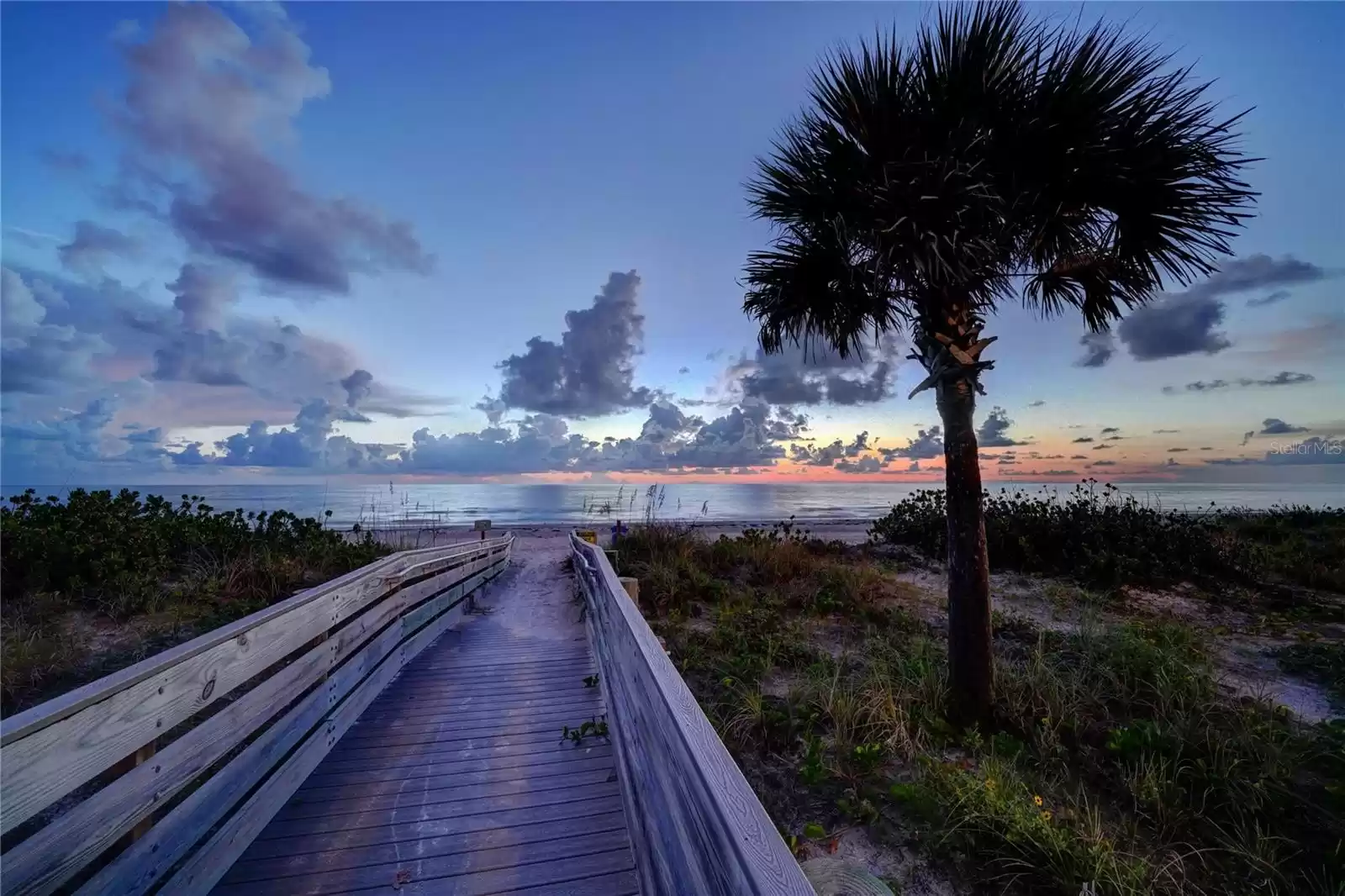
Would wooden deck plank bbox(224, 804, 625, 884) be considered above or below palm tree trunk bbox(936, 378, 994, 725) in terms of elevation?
below

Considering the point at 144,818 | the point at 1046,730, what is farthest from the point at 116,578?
the point at 1046,730

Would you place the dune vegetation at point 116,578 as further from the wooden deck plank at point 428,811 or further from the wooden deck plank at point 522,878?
the wooden deck plank at point 522,878

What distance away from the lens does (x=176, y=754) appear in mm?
2330

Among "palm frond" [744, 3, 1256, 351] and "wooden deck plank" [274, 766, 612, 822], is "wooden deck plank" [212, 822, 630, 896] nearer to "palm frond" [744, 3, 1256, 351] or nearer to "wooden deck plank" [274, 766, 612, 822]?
"wooden deck plank" [274, 766, 612, 822]

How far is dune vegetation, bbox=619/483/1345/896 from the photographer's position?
3016 mm

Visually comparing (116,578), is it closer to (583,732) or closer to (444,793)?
(444,793)

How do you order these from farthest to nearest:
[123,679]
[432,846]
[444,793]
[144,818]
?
[444,793] → [432,846] → [144,818] → [123,679]

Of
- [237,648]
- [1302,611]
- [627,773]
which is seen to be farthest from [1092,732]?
[1302,611]

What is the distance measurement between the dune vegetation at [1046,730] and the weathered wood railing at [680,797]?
3.72 feet

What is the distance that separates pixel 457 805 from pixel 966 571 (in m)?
4.01

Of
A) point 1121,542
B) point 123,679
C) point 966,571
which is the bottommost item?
point 1121,542

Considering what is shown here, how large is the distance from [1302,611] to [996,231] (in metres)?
7.77

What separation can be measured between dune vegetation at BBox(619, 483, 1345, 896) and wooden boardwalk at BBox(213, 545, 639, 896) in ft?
3.70

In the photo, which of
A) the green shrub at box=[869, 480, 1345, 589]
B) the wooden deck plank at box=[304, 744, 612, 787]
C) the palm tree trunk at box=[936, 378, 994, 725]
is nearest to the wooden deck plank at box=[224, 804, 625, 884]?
the wooden deck plank at box=[304, 744, 612, 787]
